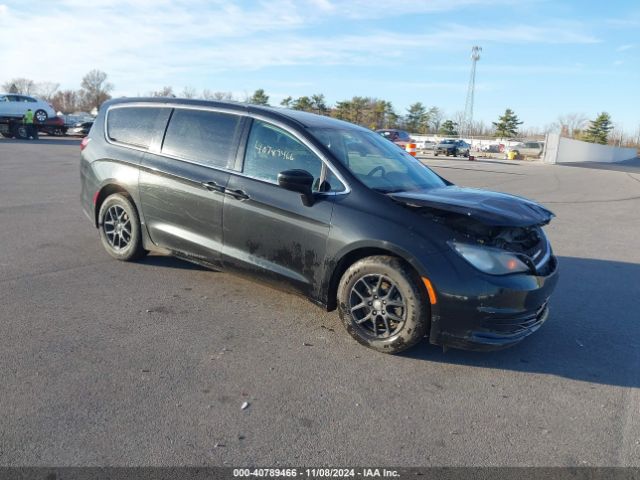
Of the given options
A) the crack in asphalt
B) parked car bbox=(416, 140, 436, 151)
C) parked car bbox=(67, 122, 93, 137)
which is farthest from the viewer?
parked car bbox=(416, 140, 436, 151)

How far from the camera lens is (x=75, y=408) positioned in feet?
10.2

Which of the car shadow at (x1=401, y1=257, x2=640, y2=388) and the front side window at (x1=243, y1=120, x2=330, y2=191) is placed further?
the front side window at (x1=243, y1=120, x2=330, y2=191)

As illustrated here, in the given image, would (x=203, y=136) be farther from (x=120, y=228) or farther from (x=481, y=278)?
(x=481, y=278)

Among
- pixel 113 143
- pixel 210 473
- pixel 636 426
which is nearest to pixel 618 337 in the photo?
pixel 636 426

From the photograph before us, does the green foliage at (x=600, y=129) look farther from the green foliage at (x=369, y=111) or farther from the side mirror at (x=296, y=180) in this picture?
the side mirror at (x=296, y=180)

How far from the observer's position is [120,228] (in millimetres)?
5914

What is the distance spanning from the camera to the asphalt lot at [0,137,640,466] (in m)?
2.87

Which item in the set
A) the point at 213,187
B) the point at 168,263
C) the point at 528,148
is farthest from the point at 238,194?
the point at 528,148

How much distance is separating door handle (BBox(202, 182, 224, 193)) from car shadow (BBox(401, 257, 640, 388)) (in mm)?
2208

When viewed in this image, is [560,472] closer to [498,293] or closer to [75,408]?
[498,293]

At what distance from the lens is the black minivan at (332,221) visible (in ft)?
12.5

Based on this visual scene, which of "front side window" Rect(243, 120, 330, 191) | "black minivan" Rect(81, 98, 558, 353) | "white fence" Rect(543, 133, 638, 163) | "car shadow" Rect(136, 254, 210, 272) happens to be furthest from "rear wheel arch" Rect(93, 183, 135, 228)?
"white fence" Rect(543, 133, 638, 163)

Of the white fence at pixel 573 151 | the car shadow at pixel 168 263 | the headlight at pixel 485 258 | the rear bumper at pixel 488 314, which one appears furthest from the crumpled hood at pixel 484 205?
the white fence at pixel 573 151

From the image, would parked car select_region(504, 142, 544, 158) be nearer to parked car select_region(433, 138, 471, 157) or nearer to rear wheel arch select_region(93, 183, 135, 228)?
parked car select_region(433, 138, 471, 157)
